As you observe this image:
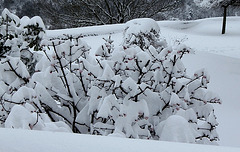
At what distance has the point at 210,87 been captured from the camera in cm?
617

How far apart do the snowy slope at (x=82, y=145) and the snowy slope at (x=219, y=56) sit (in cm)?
147

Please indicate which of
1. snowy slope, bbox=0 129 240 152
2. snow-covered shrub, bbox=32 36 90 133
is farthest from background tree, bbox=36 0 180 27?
snowy slope, bbox=0 129 240 152

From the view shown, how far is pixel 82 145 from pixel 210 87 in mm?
5473

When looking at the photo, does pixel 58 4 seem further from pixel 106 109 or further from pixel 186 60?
pixel 106 109

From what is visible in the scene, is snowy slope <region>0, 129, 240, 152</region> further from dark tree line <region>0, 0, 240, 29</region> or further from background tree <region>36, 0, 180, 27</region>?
background tree <region>36, 0, 180, 27</region>

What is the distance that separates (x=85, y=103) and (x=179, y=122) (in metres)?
0.96

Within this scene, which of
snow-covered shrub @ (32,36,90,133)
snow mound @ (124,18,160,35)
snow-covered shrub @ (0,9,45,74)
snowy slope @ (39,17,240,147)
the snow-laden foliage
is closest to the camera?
the snow-laden foliage

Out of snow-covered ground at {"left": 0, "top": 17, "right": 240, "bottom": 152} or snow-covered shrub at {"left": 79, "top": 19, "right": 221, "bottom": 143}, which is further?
snow-covered shrub at {"left": 79, "top": 19, "right": 221, "bottom": 143}

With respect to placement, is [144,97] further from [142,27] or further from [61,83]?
[142,27]

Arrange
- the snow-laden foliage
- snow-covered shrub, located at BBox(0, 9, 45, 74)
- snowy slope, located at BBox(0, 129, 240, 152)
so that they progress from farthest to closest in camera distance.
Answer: snow-covered shrub, located at BBox(0, 9, 45, 74), the snow-laden foliage, snowy slope, located at BBox(0, 129, 240, 152)

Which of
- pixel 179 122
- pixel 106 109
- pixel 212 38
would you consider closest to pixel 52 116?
pixel 106 109

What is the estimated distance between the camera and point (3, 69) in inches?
90.0

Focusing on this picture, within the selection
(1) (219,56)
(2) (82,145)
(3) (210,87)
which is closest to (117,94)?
(2) (82,145)

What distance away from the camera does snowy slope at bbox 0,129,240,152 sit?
1.08 metres
